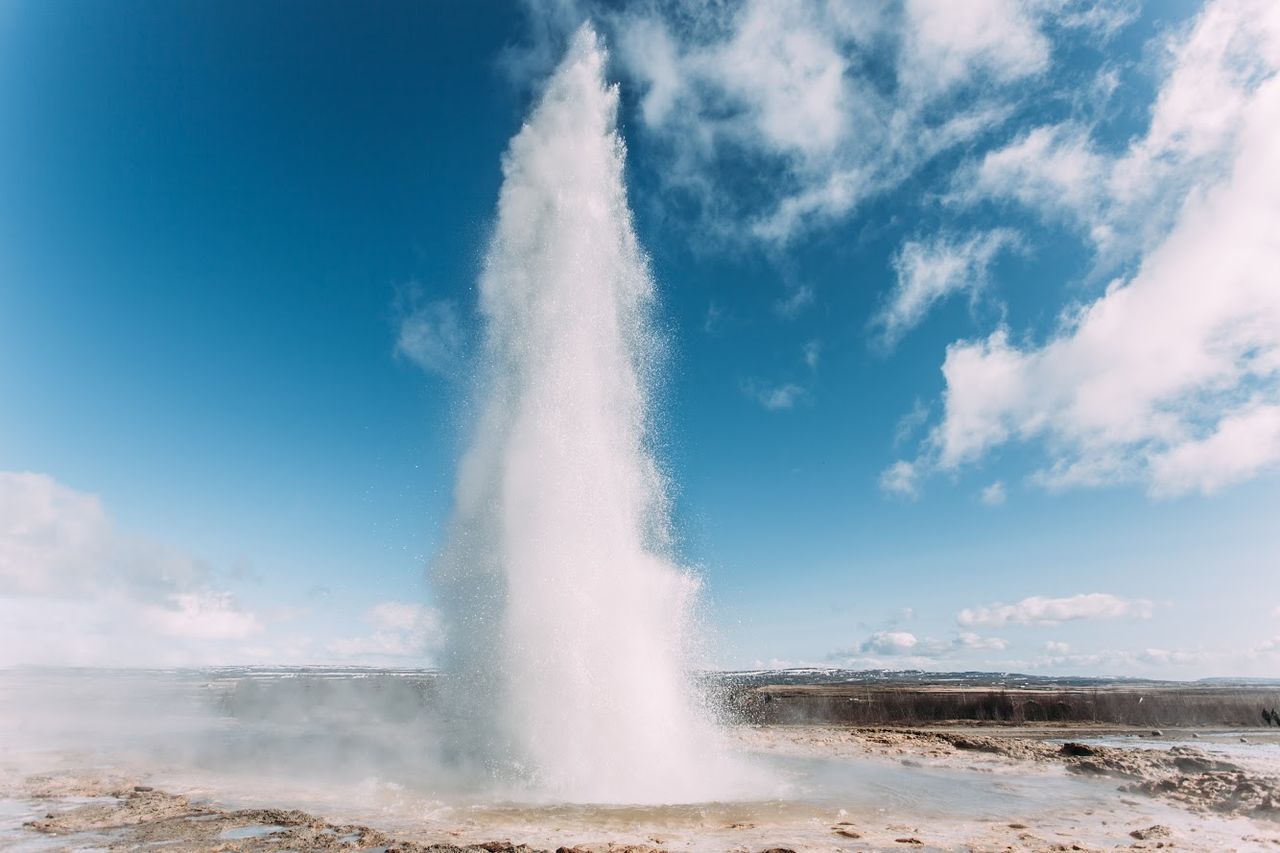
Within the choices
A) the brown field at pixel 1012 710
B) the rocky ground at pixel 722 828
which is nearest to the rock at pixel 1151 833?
the rocky ground at pixel 722 828

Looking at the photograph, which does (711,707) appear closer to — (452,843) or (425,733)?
(452,843)

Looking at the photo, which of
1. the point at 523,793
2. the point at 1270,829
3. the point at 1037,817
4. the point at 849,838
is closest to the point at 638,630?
the point at 523,793

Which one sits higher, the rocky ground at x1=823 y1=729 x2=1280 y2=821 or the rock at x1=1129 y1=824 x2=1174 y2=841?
the rock at x1=1129 y1=824 x2=1174 y2=841

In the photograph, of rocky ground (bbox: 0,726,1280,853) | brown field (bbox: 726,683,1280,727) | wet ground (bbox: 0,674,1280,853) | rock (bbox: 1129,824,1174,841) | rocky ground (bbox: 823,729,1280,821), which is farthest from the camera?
brown field (bbox: 726,683,1280,727)

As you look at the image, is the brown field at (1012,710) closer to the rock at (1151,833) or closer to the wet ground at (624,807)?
the wet ground at (624,807)

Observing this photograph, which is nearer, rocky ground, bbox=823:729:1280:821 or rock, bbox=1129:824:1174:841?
rock, bbox=1129:824:1174:841

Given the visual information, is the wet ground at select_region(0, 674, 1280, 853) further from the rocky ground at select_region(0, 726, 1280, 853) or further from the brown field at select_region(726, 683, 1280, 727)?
the brown field at select_region(726, 683, 1280, 727)

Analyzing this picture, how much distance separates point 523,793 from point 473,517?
7.95 metres

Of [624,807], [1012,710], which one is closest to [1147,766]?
[624,807]

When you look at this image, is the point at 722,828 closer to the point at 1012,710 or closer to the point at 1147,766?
the point at 1147,766

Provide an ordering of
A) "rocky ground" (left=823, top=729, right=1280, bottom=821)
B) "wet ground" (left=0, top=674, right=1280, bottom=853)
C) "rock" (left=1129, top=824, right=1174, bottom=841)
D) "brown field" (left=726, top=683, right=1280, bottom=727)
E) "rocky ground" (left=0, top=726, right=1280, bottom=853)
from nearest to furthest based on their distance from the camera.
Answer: "rocky ground" (left=0, top=726, right=1280, bottom=853) → "wet ground" (left=0, top=674, right=1280, bottom=853) → "rock" (left=1129, top=824, right=1174, bottom=841) → "rocky ground" (left=823, top=729, right=1280, bottom=821) → "brown field" (left=726, top=683, right=1280, bottom=727)

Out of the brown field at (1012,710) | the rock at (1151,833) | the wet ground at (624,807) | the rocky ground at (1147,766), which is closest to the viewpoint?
the wet ground at (624,807)

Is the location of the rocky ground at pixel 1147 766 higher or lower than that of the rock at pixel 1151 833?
lower

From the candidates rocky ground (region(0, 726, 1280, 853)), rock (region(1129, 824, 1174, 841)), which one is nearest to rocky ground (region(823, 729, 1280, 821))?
rocky ground (region(0, 726, 1280, 853))
